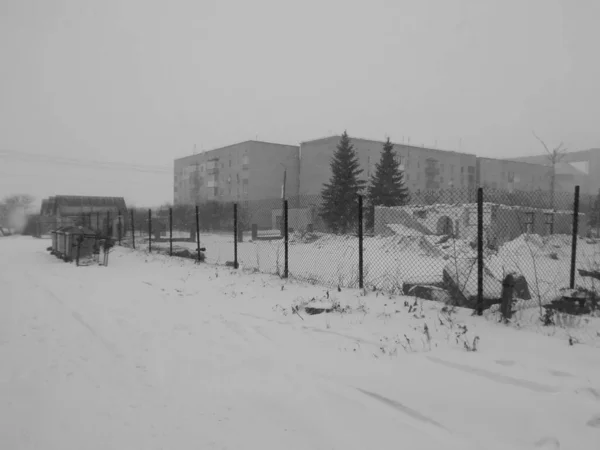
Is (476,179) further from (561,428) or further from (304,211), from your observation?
(561,428)

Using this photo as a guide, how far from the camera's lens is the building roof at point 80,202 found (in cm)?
4044

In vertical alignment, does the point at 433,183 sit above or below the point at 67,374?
above

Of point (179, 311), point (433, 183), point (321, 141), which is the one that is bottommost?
point (179, 311)

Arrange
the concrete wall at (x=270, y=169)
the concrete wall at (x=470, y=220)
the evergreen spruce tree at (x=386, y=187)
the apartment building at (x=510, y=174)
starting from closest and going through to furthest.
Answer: the concrete wall at (x=470, y=220) < the evergreen spruce tree at (x=386, y=187) < the concrete wall at (x=270, y=169) < the apartment building at (x=510, y=174)

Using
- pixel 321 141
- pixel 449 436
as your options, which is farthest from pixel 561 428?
pixel 321 141

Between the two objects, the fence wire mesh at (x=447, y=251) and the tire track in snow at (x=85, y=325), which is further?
the fence wire mesh at (x=447, y=251)

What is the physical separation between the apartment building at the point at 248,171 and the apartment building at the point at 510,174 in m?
32.1

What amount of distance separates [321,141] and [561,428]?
51.5 metres

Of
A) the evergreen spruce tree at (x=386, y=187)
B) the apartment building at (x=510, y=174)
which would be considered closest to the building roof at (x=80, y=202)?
the evergreen spruce tree at (x=386, y=187)

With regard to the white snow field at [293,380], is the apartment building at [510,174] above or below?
above

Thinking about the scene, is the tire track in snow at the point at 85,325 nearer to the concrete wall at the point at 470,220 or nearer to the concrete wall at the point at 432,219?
the concrete wall at the point at 470,220

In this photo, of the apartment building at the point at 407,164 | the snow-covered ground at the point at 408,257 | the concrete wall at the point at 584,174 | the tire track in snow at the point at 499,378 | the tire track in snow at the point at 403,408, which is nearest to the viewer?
the tire track in snow at the point at 403,408

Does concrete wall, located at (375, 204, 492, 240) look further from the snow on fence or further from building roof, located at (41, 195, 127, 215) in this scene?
building roof, located at (41, 195, 127, 215)

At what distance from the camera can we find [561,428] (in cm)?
262
